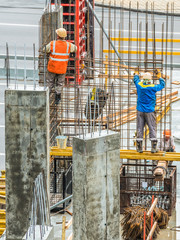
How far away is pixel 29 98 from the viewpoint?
11367mm

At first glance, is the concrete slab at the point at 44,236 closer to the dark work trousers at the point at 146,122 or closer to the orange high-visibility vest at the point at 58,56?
the dark work trousers at the point at 146,122

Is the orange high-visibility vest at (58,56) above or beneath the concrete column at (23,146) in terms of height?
above

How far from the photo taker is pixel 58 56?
16.1 metres

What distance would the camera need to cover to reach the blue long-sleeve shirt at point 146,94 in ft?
47.3

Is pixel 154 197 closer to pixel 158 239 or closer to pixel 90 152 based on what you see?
pixel 158 239

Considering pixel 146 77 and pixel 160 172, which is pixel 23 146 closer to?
pixel 146 77

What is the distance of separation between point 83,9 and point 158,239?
10.3 m

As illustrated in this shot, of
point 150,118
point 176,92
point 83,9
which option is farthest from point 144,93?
point 176,92

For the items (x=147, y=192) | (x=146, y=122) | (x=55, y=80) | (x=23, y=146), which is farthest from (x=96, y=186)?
(x=55, y=80)

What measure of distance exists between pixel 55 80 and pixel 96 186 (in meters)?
6.33

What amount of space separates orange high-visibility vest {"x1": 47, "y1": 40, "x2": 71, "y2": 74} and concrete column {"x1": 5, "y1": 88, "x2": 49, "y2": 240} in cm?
458

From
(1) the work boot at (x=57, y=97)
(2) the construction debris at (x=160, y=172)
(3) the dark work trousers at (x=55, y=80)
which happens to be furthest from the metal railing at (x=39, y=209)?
(1) the work boot at (x=57, y=97)

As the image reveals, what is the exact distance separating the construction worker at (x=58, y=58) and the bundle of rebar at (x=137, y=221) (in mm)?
3357

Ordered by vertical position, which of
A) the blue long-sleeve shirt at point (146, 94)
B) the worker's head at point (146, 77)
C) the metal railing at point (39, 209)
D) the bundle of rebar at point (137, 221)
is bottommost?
the bundle of rebar at point (137, 221)
